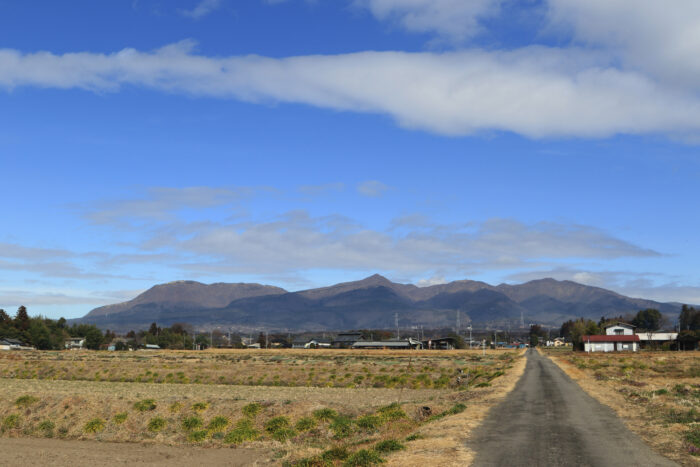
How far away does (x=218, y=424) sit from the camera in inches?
1265

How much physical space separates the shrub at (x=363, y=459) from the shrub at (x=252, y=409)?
14.5 m

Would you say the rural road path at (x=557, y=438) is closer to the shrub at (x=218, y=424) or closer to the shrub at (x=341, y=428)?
the shrub at (x=341, y=428)

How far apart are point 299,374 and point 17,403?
33.8m

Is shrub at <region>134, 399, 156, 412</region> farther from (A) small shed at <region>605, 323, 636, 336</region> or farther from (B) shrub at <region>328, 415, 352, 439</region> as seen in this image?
(A) small shed at <region>605, 323, 636, 336</region>

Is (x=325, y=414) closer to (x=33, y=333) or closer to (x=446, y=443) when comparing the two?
(x=446, y=443)

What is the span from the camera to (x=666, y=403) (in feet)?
109

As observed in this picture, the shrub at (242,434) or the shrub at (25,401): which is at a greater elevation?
the shrub at (25,401)

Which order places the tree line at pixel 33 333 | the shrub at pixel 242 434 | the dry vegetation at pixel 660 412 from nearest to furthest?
the dry vegetation at pixel 660 412 → the shrub at pixel 242 434 → the tree line at pixel 33 333

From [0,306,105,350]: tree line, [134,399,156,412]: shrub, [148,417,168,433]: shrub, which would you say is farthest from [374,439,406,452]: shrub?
[0,306,105,350]: tree line

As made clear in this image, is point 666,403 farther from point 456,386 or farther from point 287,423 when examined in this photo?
point 456,386

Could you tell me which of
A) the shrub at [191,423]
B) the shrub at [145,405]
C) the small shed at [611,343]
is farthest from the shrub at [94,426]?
the small shed at [611,343]

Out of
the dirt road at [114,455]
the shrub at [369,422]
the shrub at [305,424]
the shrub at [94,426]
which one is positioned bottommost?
the dirt road at [114,455]

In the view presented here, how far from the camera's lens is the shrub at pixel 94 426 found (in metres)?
33.1

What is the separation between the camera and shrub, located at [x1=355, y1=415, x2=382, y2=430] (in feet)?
95.9
